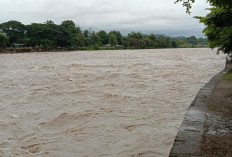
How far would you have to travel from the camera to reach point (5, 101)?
10.9 metres

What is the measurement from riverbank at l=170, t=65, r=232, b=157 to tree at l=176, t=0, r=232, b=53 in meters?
2.73

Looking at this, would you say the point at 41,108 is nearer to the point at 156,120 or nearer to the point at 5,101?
the point at 5,101

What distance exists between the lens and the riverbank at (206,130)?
4.46m

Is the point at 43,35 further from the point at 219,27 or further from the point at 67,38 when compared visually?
the point at 219,27

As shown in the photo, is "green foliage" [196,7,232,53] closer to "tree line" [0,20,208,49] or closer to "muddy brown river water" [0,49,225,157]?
"muddy brown river water" [0,49,225,157]

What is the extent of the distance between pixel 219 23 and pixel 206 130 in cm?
446

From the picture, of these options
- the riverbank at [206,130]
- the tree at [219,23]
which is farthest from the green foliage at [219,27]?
the riverbank at [206,130]

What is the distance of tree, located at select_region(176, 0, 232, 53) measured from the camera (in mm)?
6602

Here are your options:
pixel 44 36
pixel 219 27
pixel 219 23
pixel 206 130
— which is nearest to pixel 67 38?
pixel 44 36

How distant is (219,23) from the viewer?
8367 millimetres

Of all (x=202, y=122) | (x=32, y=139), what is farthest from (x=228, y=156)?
(x=32, y=139)

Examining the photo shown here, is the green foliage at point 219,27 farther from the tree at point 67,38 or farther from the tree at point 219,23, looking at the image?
the tree at point 67,38

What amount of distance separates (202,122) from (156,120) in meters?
1.86

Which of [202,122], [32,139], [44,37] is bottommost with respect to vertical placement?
[32,139]
